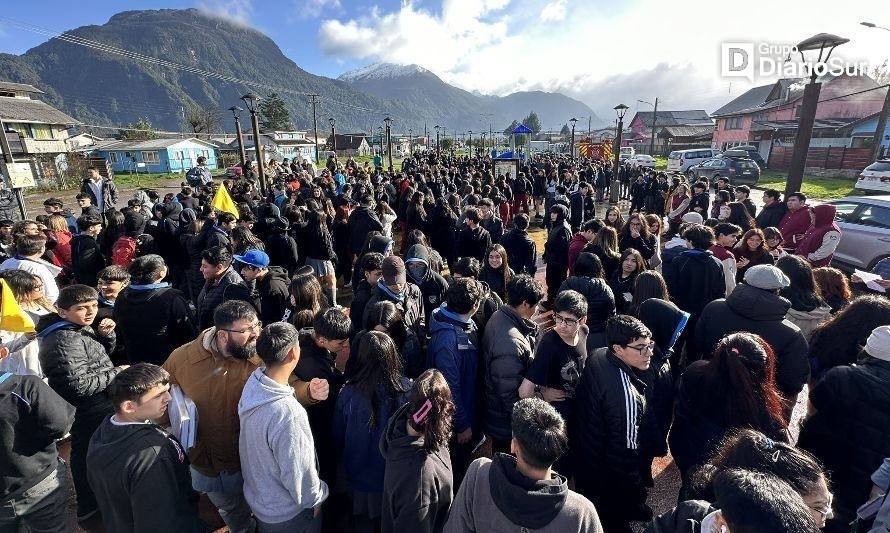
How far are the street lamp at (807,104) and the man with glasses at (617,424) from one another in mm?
7601

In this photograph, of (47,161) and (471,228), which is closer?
(471,228)

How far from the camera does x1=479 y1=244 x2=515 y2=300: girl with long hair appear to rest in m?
5.05

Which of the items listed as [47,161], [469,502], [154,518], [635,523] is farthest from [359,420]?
[47,161]

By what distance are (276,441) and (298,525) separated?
2.11 ft

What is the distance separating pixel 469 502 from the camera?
1874mm

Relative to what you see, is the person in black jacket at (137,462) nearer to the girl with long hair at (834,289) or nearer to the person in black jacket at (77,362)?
the person in black jacket at (77,362)

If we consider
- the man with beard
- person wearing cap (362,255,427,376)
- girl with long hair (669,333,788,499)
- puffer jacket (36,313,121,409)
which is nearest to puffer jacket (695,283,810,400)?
girl with long hair (669,333,788,499)

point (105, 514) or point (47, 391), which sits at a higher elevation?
point (47, 391)

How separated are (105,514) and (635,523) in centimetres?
348

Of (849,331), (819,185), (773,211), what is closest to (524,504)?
(849,331)

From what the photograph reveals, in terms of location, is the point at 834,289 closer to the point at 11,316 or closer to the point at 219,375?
the point at 219,375

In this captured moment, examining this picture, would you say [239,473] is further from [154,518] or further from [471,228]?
[471,228]

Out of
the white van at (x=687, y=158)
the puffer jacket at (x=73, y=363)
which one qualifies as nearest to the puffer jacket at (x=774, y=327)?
the puffer jacket at (x=73, y=363)

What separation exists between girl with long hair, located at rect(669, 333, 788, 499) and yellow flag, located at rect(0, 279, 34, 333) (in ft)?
14.3
